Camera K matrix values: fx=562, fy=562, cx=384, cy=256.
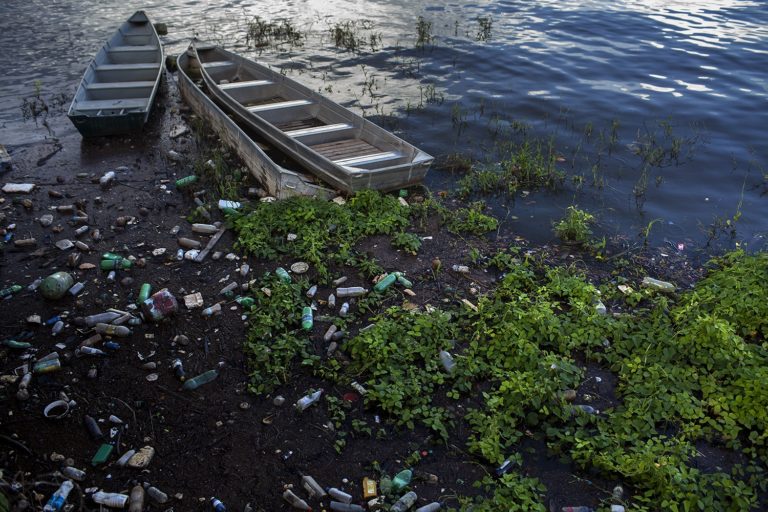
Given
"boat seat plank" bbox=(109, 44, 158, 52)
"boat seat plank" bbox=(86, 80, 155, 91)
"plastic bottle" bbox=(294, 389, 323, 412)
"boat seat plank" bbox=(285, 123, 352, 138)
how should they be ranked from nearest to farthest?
"plastic bottle" bbox=(294, 389, 323, 412)
"boat seat plank" bbox=(285, 123, 352, 138)
"boat seat plank" bbox=(86, 80, 155, 91)
"boat seat plank" bbox=(109, 44, 158, 52)

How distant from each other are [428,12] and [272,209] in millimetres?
14940

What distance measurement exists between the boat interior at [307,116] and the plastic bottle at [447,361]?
417cm

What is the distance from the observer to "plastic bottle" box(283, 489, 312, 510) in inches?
192

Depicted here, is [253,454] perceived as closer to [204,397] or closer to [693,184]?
[204,397]

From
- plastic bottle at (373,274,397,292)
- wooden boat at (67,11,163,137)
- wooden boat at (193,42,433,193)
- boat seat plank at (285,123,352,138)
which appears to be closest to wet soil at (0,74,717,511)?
plastic bottle at (373,274,397,292)

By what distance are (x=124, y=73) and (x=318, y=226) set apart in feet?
26.3

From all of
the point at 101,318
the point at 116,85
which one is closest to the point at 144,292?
the point at 101,318

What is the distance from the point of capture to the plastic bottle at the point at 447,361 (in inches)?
243

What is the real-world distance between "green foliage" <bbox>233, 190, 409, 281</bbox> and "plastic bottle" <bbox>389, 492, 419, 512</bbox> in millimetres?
3374

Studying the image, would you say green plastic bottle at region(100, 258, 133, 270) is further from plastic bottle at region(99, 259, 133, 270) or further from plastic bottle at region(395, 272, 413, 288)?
plastic bottle at region(395, 272, 413, 288)

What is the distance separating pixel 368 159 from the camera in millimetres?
9711

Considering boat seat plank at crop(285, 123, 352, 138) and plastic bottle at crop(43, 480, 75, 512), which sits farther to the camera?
boat seat plank at crop(285, 123, 352, 138)

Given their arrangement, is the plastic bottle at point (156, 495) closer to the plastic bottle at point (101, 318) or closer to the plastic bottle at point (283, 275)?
the plastic bottle at point (101, 318)

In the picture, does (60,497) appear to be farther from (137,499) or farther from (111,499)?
(137,499)
